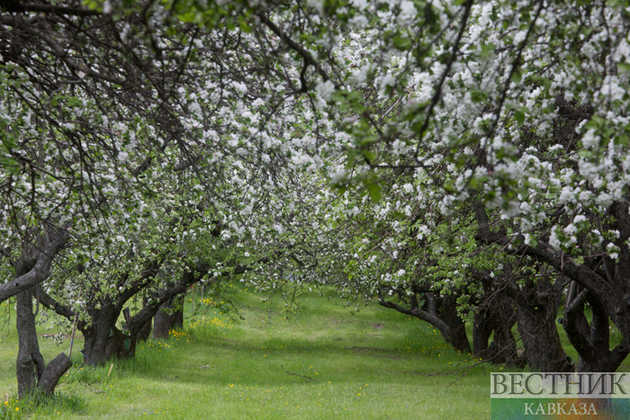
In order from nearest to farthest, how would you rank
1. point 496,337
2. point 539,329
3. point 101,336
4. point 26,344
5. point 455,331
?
point 26,344
point 539,329
point 101,336
point 496,337
point 455,331

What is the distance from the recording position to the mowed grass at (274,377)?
10953 millimetres

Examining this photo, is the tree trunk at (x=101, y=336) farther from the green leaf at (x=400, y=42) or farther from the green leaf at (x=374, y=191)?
the green leaf at (x=400, y=42)

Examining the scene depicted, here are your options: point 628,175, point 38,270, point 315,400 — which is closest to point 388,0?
point 628,175

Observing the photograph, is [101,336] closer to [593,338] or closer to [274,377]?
[274,377]

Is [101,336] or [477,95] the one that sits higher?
[477,95]

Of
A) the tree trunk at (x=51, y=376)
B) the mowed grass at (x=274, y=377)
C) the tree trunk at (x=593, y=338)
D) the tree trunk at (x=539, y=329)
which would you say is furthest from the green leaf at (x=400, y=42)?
the tree trunk at (x=51, y=376)

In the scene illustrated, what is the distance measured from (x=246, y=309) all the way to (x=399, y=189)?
24.5m

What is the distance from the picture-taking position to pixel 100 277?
11461 millimetres

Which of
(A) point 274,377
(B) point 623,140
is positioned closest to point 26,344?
(A) point 274,377

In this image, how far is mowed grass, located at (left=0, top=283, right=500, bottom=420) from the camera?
1095 centimetres

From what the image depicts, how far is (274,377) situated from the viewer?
1628 centimetres

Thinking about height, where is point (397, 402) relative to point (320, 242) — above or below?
below

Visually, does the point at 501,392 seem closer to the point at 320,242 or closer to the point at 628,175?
the point at 320,242

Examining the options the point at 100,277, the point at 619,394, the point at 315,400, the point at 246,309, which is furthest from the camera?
the point at 246,309
